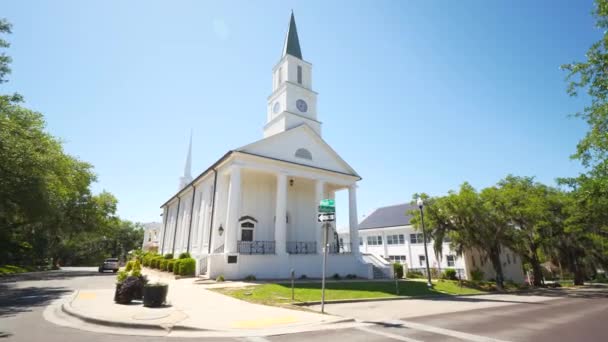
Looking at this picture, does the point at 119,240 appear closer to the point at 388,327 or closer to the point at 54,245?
the point at 54,245

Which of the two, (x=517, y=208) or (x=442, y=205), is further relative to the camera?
(x=517, y=208)

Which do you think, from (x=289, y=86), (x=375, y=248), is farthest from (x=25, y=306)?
(x=375, y=248)

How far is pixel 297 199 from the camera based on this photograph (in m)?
26.3

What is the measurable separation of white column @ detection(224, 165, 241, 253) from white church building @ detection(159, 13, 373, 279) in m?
0.06

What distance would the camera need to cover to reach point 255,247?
2180 centimetres

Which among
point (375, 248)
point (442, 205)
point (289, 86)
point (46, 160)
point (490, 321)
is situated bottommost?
point (490, 321)

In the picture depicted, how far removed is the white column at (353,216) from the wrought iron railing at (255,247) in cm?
704

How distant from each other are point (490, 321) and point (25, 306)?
15373 mm

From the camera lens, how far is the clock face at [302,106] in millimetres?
28553

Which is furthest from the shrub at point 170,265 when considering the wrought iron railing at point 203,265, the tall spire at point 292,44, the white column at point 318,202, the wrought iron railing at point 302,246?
the tall spire at point 292,44

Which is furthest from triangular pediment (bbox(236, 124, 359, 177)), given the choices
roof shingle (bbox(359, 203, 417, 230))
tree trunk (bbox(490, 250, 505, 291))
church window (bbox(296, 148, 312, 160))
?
roof shingle (bbox(359, 203, 417, 230))

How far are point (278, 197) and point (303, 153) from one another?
16.7 feet

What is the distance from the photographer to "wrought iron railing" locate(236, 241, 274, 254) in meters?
20.9

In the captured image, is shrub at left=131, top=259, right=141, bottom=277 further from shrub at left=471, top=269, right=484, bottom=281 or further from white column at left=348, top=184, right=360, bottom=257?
shrub at left=471, top=269, right=484, bottom=281
